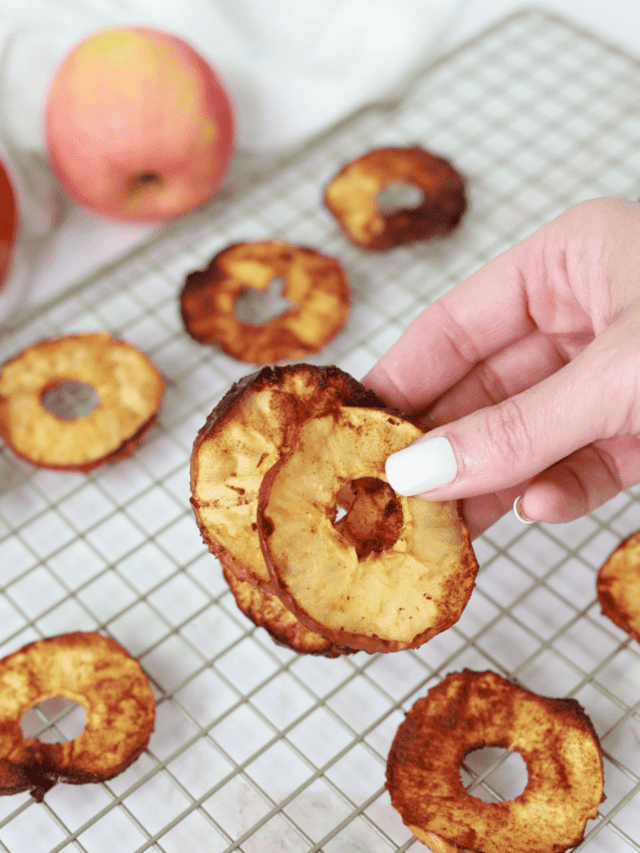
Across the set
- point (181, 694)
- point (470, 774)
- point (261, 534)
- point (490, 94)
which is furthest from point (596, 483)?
point (490, 94)

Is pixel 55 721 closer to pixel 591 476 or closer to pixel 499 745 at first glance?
pixel 499 745

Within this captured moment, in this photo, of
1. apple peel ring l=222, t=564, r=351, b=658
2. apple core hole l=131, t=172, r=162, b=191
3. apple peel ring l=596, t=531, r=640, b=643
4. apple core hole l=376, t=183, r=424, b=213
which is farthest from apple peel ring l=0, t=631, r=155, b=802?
apple core hole l=376, t=183, r=424, b=213

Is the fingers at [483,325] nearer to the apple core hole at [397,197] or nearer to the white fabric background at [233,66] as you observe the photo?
the apple core hole at [397,197]

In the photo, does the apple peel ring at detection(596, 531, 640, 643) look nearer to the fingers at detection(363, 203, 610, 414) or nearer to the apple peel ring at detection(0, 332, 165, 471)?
the fingers at detection(363, 203, 610, 414)

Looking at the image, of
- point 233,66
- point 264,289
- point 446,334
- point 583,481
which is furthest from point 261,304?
point 583,481

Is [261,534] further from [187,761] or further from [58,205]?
[58,205]

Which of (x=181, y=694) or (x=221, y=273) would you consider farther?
(x=221, y=273)

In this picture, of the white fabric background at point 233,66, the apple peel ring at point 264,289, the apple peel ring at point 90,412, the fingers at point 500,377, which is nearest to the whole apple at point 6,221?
the white fabric background at point 233,66
